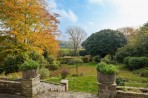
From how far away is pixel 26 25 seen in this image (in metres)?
14.2

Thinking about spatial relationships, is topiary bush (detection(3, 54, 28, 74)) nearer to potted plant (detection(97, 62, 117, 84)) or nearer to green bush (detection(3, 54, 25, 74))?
green bush (detection(3, 54, 25, 74))

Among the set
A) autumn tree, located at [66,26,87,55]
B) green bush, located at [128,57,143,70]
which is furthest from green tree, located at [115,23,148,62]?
autumn tree, located at [66,26,87,55]

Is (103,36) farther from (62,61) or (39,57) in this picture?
(39,57)

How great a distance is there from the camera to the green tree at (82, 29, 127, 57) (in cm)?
3266

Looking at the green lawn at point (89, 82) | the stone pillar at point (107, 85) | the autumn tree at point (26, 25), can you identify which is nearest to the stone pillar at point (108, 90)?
the stone pillar at point (107, 85)

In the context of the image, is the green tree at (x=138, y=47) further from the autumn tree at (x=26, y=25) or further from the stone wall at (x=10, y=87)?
the stone wall at (x=10, y=87)

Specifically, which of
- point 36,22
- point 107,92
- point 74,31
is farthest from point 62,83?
point 74,31

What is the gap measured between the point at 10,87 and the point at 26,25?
704 centimetres

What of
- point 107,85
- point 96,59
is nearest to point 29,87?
point 107,85

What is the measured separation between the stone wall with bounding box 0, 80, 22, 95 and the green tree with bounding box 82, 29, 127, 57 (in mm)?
25956

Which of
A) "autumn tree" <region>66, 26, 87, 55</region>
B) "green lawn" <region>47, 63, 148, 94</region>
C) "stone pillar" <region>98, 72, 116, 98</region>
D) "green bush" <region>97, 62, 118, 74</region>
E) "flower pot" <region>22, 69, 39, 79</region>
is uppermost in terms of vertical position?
"autumn tree" <region>66, 26, 87, 55</region>

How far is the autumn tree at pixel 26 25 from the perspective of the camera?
1353cm

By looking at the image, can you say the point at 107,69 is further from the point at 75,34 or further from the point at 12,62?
the point at 75,34

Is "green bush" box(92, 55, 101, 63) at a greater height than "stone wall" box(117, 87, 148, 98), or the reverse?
"green bush" box(92, 55, 101, 63)
